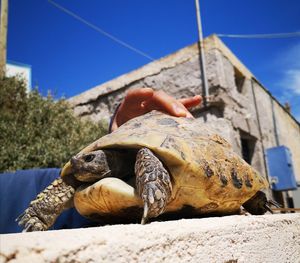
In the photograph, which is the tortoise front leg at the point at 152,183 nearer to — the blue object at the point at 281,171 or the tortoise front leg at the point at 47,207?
the tortoise front leg at the point at 47,207

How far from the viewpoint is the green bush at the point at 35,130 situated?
3.89 metres

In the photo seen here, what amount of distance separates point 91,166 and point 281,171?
14.9 ft

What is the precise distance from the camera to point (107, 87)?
564 centimetres

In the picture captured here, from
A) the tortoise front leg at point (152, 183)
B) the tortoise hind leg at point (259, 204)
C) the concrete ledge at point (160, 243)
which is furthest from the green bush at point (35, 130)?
the concrete ledge at point (160, 243)

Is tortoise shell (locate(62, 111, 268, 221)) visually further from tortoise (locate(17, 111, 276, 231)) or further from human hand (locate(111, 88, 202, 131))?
human hand (locate(111, 88, 202, 131))

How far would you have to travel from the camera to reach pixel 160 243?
67 cm

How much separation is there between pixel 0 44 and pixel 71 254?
5.54 metres

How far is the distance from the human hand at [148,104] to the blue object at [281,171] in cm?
375

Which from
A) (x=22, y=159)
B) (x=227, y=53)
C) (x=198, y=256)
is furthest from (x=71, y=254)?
(x=227, y=53)

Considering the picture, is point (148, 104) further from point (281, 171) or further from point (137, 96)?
point (281, 171)

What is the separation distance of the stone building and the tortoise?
103 inches

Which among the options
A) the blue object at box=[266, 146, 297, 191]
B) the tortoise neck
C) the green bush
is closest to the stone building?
the blue object at box=[266, 146, 297, 191]

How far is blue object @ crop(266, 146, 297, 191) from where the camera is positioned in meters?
4.93

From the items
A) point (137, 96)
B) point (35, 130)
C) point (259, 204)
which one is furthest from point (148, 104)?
point (35, 130)
